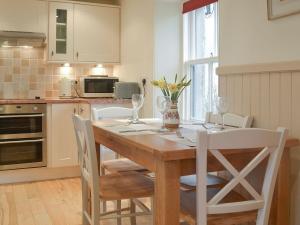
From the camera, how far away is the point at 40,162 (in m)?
4.00

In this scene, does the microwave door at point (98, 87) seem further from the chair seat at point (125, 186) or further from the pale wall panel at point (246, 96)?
the pale wall panel at point (246, 96)

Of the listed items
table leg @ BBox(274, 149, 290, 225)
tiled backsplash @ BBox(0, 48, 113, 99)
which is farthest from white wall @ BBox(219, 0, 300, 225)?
tiled backsplash @ BBox(0, 48, 113, 99)

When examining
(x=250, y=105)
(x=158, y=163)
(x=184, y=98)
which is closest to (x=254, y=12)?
(x=250, y=105)

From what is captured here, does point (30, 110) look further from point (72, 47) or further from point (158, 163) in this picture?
point (158, 163)

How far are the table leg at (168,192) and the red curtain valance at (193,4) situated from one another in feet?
6.39

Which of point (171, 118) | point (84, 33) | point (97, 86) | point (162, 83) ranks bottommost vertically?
point (171, 118)

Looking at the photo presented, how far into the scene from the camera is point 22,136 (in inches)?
154

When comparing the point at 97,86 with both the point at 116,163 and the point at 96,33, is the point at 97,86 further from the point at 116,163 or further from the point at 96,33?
the point at 116,163

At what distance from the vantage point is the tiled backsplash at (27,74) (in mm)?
4289

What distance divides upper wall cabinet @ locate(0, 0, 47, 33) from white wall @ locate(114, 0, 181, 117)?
3.59 feet

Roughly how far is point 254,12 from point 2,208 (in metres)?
2.59

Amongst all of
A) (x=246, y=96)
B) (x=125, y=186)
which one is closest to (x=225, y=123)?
(x=246, y=96)

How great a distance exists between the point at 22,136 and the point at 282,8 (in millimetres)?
3011

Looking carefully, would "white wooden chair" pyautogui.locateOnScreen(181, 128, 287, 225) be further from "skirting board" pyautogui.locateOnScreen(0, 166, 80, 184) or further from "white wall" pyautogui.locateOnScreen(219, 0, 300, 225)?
"skirting board" pyautogui.locateOnScreen(0, 166, 80, 184)
